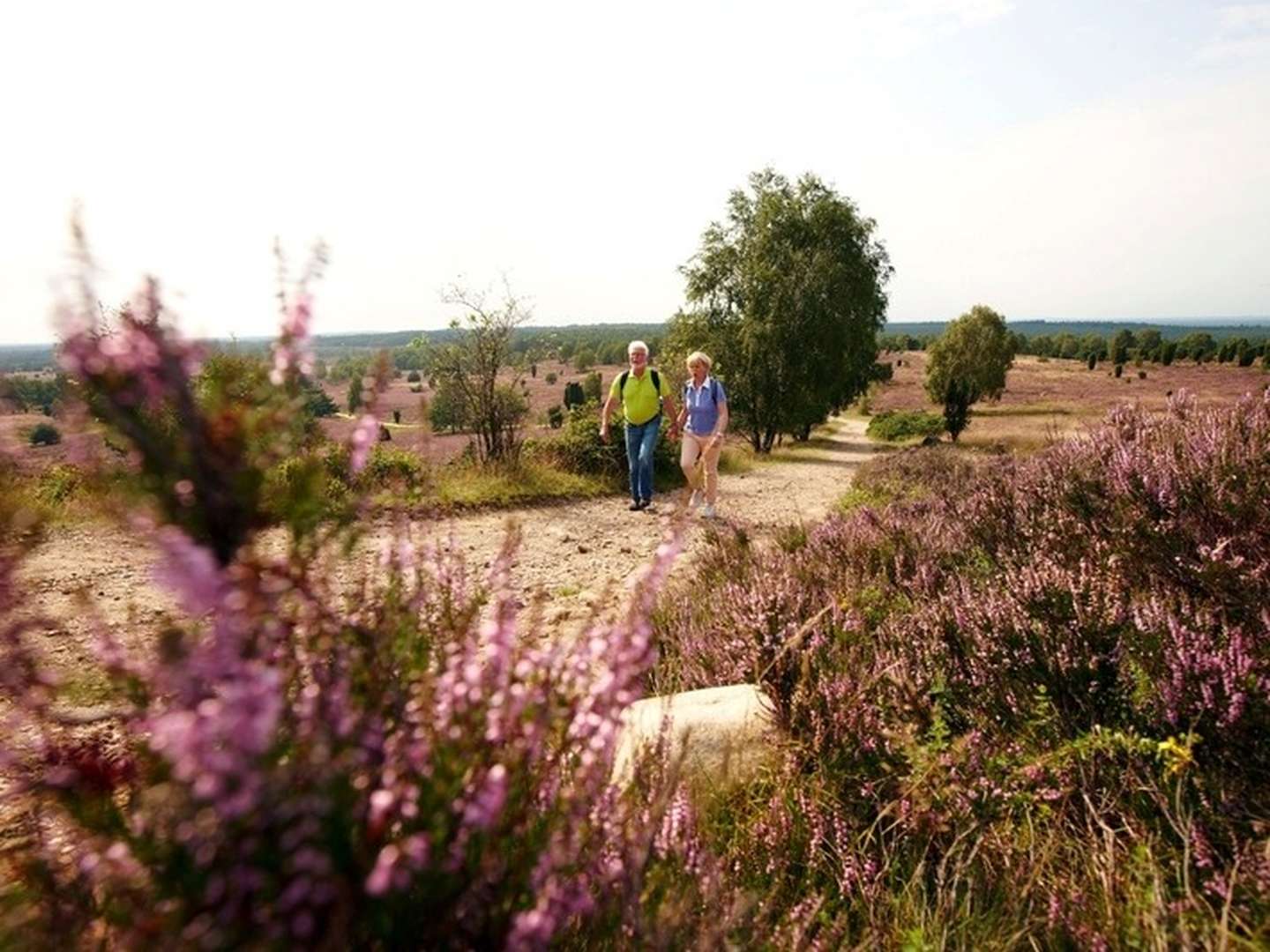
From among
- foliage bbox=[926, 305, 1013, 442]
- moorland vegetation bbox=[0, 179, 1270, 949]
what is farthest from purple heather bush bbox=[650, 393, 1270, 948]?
foliage bbox=[926, 305, 1013, 442]

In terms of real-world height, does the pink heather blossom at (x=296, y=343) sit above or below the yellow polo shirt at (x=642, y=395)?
above

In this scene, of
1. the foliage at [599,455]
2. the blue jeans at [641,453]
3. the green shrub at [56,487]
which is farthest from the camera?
the foliage at [599,455]

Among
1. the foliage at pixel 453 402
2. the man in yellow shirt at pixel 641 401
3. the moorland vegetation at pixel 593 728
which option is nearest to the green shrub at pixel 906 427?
the foliage at pixel 453 402

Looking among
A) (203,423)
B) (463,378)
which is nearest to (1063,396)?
(463,378)

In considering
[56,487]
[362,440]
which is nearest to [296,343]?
[362,440]

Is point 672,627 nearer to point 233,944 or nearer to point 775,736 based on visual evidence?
point 775,736

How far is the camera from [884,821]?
8.66 ft

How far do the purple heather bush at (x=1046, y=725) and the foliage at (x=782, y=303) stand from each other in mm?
25305

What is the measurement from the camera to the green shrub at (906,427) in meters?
41.8

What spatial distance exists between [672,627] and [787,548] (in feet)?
6.85

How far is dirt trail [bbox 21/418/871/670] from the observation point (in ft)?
18.6

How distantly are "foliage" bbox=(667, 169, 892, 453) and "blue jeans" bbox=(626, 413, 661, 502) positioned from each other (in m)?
19.3

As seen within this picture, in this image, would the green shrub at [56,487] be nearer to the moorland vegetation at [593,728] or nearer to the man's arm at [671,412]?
the moorland vegetation at [593,728]

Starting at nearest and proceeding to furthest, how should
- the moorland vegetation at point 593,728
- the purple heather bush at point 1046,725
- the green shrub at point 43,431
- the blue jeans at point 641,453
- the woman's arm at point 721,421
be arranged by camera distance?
the moorland vegetation at point 593,728 < the green shrub at point 43,431 < the purple heather bush at point 1046,725 < the woman's arm at point 721,421 < the blue jeans at point 641,453
